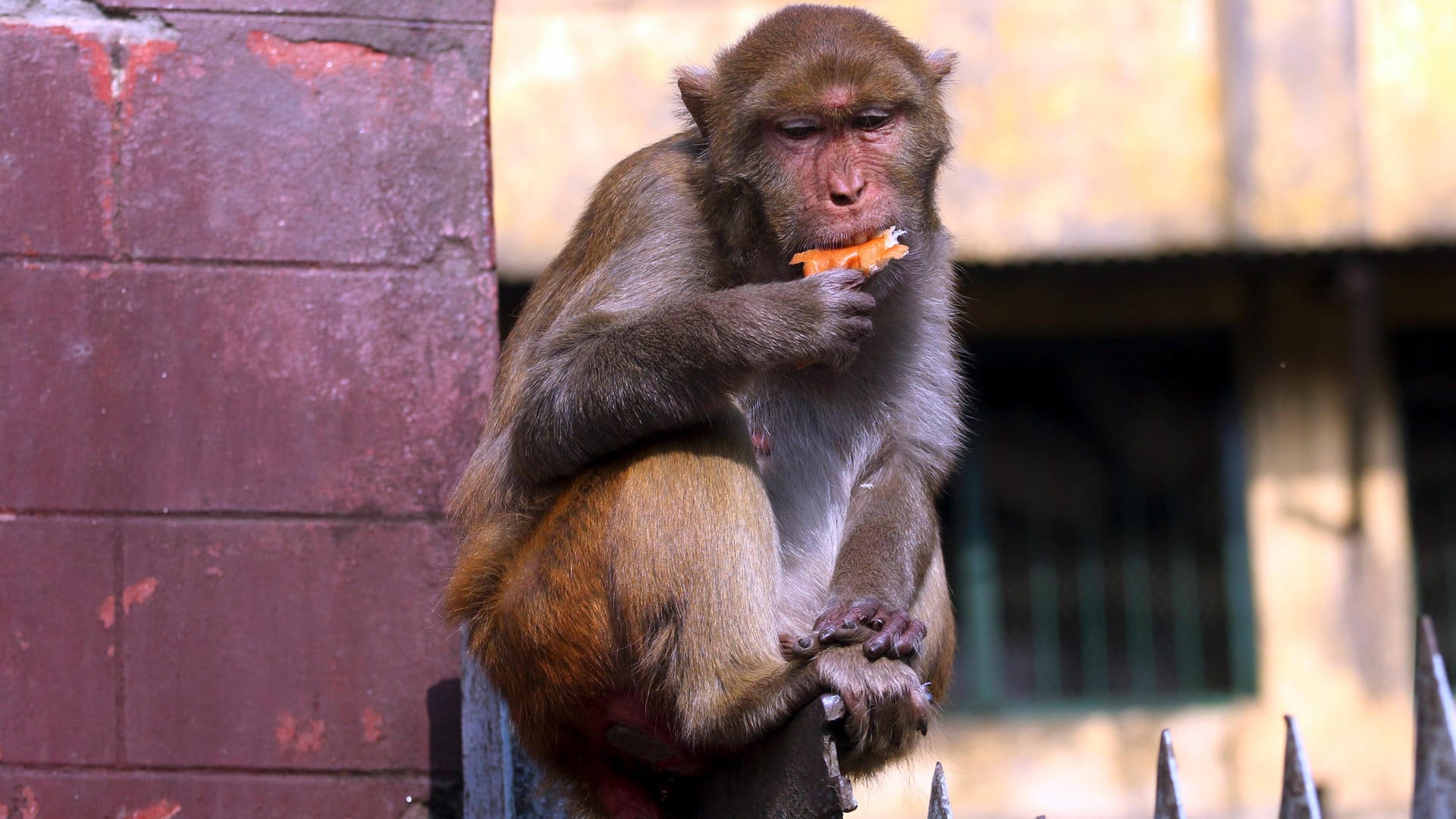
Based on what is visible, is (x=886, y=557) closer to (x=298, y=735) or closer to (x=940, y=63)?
(x=940, y=63)

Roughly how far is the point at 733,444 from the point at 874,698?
0.53 m

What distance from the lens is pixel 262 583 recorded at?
366cm

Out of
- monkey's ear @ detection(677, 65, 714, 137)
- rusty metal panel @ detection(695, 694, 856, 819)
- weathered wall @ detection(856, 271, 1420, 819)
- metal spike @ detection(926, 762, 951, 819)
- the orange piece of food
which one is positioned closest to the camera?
metal spike @ detection(926, 762, 951, 819)

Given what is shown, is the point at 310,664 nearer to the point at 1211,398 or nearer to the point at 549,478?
the point at 549,478

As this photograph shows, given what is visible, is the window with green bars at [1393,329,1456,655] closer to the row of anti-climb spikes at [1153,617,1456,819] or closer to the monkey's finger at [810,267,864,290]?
the monkey's finger at [810,267,864,290]

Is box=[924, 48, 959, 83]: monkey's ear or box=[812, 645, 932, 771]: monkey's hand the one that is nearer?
box=[812, 645, 932, 771]: monkey's hand

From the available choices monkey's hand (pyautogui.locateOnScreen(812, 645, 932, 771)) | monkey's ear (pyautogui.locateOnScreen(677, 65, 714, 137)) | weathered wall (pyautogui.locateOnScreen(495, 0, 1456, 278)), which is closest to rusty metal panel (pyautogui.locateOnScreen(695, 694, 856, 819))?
monkey's hand (pyautogui.locateOnScreen(812, 645, 932, 771))

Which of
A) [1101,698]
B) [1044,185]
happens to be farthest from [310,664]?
[1101,698]

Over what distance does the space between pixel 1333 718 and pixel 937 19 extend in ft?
13.4

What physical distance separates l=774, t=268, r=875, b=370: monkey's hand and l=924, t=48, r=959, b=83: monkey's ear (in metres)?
0.69

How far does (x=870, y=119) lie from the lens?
128 inches

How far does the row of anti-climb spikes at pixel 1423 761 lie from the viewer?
231 centimetres

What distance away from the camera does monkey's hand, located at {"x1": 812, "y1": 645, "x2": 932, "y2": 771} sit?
9.27 ft

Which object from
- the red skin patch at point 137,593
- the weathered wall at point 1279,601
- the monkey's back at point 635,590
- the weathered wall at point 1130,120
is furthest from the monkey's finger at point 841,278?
the weathered wall at point 1279,601
